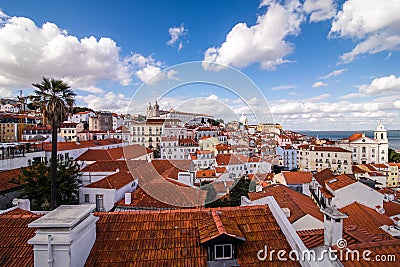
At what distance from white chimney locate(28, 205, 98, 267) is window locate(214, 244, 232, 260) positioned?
7.08ft

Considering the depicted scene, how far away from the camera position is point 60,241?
347 centimetres

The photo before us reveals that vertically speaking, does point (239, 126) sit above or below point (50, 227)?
above

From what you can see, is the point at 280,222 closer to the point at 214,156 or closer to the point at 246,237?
the point at 246,237

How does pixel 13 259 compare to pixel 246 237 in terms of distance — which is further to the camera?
pixel 246 237

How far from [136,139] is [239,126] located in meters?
3.60

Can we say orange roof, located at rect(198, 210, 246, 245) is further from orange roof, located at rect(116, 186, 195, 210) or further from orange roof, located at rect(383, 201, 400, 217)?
orange roof, located at rect(383, 201, 400, 217)

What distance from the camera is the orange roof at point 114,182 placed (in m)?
13.6

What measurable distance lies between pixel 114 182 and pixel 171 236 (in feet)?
35.7

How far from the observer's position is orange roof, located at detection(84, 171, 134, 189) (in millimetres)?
13570

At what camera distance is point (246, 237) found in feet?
14.3

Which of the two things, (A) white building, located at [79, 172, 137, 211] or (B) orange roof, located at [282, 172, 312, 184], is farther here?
(B) orange roof, located at [282, 172, 312, 184]

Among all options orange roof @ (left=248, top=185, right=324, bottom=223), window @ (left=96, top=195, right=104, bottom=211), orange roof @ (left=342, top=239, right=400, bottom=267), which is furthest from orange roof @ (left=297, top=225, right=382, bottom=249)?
window @ (left=96, top=195, right=104, bottom=211)

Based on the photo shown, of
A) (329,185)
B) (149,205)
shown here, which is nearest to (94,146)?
(149,205)

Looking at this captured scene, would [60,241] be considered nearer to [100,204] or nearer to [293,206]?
[293,206]
